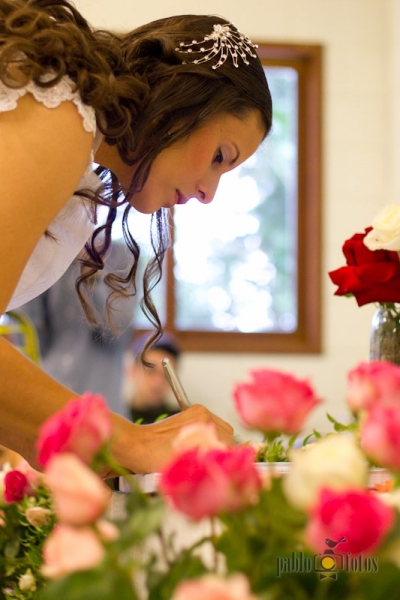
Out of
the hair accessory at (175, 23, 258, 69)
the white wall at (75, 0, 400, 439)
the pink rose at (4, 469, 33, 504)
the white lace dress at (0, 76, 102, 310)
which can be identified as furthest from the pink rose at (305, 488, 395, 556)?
A: the white wall at (75, 0, 400, 439)

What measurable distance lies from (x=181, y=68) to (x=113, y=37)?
0.31ft

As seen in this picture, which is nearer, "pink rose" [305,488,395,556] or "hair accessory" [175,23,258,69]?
"pink rose" [305,488,395,556]

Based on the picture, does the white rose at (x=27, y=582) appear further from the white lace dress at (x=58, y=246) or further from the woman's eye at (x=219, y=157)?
the woman's eye at (x=219, y=157)

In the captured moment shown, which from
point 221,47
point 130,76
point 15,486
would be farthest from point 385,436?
point 221,47

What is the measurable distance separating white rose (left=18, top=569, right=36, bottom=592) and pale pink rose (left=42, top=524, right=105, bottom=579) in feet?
1.34

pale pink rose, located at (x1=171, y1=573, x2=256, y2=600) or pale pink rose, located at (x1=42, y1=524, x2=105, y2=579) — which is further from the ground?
pale pink rose, located at (x1=42, y1=524, x2=105, y2=579)

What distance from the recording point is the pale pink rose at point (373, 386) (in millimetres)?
323

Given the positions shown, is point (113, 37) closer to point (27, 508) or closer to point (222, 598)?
point (27, 508)

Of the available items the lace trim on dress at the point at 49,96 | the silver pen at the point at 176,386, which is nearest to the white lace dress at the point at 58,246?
the lace trim on dress at the point at 49,96

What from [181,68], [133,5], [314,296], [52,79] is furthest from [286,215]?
[52,79]

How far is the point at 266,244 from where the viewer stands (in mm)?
3432

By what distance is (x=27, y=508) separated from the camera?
700 mm

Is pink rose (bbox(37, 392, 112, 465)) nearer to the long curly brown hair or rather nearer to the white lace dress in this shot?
the long curly brown hair

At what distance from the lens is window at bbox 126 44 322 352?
3.33 metres
